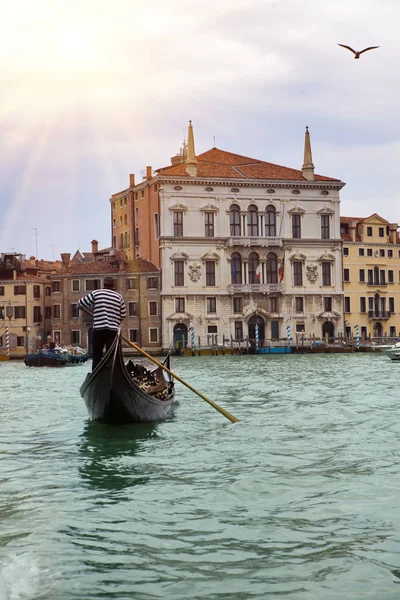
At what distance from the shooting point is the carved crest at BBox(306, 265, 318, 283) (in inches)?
1510

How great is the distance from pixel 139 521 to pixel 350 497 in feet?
3.84

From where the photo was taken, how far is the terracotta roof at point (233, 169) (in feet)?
121

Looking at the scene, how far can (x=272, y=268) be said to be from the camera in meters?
37.9

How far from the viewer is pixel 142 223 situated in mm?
37938

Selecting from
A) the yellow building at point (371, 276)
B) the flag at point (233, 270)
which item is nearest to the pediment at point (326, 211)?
the yellow building at point (371, 276)

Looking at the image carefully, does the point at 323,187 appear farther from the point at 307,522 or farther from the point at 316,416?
the point at 307,522

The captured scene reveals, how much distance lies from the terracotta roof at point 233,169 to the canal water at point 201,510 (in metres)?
29.0

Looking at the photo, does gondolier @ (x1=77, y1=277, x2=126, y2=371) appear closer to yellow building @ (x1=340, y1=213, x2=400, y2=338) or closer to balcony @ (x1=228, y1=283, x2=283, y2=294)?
balcony @ (x1=228, y1=283, x2=283, y2=294)

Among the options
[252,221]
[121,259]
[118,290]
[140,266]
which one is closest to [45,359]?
[118,290]

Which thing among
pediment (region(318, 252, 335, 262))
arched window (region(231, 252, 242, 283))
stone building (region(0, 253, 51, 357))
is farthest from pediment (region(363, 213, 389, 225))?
stone building (region(0, 253, 51, 357))

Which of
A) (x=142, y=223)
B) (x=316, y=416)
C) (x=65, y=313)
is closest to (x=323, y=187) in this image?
(x=142, y=223)

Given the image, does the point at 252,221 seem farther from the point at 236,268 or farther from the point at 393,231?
the point at 393,231

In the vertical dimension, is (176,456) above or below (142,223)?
below

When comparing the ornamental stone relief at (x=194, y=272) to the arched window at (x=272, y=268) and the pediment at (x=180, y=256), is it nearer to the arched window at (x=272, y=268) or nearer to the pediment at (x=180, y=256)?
the pediment at (x=180, y=256)
